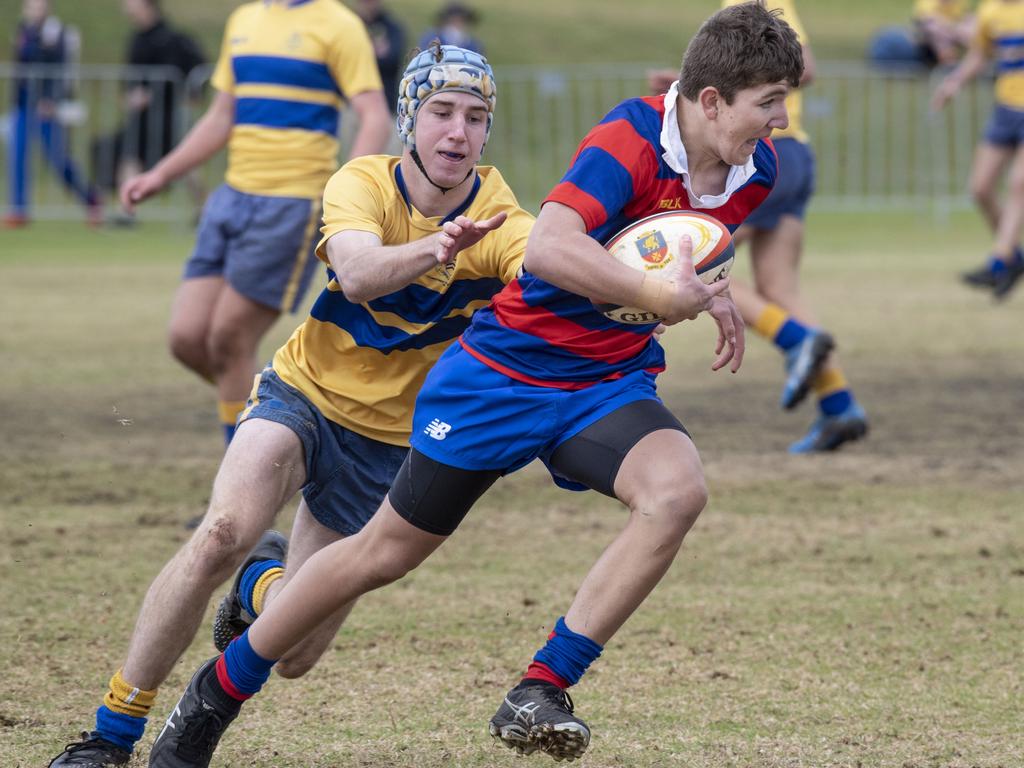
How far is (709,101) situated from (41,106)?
1638cm

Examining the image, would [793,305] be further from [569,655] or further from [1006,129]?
[1006,129]

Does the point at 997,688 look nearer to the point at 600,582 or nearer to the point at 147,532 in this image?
the point at 600,582

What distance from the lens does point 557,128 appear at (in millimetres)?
22406

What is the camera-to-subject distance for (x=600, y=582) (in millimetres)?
3699

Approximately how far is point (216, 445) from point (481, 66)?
4.38 metres

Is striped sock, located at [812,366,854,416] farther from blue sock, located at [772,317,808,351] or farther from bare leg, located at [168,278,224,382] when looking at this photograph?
bare leg, located at [168,278,224,382]

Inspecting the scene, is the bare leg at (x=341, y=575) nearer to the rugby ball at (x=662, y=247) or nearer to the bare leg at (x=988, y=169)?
the rugby ball at (x=662, y=247)

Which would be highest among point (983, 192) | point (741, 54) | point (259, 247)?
point (741, 54)

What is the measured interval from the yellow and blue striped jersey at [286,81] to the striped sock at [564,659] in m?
3.80

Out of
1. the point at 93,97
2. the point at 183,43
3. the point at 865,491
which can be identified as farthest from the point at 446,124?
the point at 93,97

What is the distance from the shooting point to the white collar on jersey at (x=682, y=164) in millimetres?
3793

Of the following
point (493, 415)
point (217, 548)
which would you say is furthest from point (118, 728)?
point (493, 415)

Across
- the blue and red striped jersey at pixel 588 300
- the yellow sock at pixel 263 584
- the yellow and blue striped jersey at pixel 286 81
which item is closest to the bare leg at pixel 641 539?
the blue and red striped jersey at pixel 588 300

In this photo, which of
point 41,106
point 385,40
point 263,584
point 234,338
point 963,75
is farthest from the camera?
point 41,106
